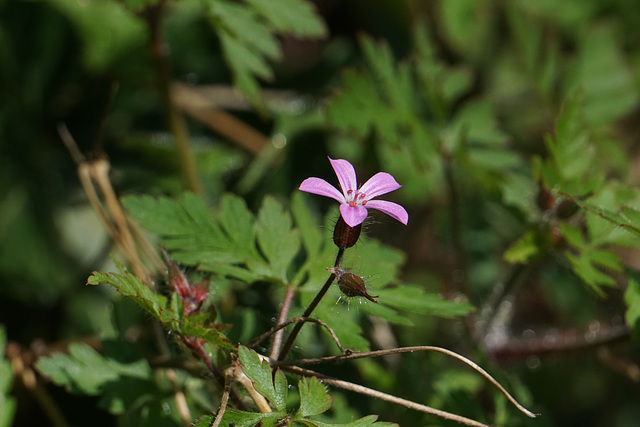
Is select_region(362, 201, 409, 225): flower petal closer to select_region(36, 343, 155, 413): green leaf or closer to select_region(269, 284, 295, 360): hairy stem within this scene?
select_region(269, 284, 295, 360): hairy stem

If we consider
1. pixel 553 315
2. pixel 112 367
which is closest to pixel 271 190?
pixel 112 367

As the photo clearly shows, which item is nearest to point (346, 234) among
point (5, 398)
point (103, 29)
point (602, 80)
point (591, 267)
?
point (591, 267)

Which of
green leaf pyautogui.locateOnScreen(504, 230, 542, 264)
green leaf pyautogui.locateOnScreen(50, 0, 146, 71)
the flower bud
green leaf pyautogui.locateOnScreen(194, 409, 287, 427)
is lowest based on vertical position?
green leaf pyautogui.locateOnScreen(194, 409, 287, 427)

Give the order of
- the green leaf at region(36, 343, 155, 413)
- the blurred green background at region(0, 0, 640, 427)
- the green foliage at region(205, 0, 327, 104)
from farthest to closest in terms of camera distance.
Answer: the blurred green background at region(0, 0, 640, 427), the green foliage at region(205, 0, 327, 104), the green leaf at region(36, 343, 155, 413)

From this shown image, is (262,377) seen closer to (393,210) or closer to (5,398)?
(393,210)

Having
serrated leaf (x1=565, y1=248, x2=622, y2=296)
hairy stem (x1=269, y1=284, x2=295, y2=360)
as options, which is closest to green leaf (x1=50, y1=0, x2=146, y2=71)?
hairy stem (x1=269, y1=284, x2=295, y2=360)

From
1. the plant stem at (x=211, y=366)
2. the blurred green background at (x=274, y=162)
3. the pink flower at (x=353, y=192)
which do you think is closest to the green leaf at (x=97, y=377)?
the plant stem at (x=211, y=366)
